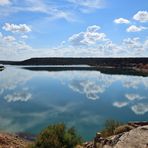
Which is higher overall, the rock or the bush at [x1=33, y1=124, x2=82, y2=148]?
the rock

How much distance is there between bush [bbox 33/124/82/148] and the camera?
13.8 metres

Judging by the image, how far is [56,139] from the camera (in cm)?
1405

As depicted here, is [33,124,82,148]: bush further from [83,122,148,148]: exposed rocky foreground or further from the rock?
the rock

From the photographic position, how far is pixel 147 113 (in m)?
35.9

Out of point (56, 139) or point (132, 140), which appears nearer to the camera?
point (132, 140)

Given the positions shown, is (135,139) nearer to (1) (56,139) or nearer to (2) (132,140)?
(2) (132,140)

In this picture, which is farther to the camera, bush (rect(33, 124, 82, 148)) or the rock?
bush (rect(33, 124, 82, 148))

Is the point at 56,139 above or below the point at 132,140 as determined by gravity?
below

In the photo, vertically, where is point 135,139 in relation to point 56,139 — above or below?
above

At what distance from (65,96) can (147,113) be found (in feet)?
62.6

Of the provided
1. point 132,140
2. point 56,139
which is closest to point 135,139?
point 132,140

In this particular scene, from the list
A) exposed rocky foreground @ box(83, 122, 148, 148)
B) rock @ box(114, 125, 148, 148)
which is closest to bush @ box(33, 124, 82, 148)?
exposed rocky foreground @ box(83, 122, 148, 148)

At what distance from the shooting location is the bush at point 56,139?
13.8 metres

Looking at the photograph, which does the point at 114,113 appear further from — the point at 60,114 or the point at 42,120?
the point at 42,120
